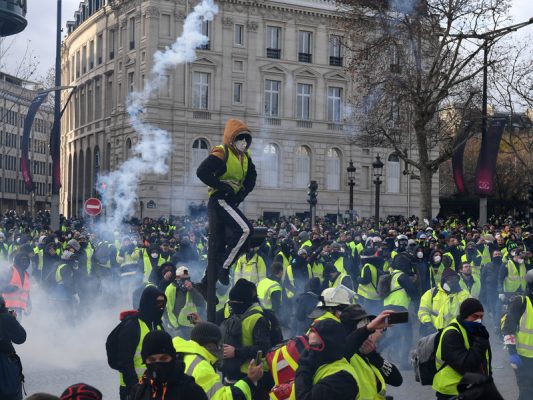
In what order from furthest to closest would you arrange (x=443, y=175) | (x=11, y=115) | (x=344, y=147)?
(x=11, y=115) < (x=443, y=175) < (x=344, y=147)

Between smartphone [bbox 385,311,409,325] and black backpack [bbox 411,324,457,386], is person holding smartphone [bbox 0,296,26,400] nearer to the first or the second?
black backpack [bbox 411,324,457,386]

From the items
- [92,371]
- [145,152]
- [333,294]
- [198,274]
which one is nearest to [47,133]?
[145,152]

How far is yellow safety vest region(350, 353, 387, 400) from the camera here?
598 centimetres

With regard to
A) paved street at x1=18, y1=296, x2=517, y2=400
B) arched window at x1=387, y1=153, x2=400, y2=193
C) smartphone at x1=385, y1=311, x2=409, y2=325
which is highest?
arched window at x1=387, y1=153, x2=400, y2=193

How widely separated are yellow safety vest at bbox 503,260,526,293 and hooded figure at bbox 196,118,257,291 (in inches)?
444

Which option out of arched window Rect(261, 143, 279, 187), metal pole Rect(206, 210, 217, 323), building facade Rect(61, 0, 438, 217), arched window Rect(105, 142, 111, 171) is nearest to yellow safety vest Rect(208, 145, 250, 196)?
metal pole Rect(206, 210, 217, 323)

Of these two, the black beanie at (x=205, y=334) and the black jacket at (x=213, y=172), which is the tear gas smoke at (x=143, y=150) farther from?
the black beanie at (x=205, y=334)

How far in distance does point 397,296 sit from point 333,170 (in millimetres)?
46567

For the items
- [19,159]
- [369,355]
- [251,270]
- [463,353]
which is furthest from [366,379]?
[19,159]

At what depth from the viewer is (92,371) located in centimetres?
1349

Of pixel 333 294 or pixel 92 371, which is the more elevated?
pixel 333 294

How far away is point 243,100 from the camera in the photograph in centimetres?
5594

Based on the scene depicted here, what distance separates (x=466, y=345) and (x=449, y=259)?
11.2 metres

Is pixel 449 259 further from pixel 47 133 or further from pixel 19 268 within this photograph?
pixel 47 133
